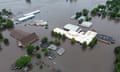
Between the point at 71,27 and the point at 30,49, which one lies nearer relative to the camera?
the point at 30,49

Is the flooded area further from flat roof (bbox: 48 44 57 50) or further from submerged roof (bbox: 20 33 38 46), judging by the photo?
flat roof (bbox: 48 44 57 50)

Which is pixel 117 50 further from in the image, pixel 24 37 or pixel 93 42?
pixel 24 37

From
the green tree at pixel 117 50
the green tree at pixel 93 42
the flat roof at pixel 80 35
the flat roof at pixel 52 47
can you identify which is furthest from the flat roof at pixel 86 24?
the flat roof at pixel 52 47

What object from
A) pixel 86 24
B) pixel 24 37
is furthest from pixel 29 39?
pixel 86 24

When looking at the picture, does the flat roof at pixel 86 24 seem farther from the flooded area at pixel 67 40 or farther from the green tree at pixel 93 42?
the green tree at pixel 93 42

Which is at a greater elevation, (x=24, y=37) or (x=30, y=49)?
(x=24, y=37)

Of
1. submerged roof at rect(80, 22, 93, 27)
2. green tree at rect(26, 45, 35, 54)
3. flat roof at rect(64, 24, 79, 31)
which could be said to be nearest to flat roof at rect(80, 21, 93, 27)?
submerged roof at rect(80, 22, 93, 27)

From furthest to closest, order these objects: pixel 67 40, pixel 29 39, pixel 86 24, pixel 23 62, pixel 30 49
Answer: pixel 86 24
pixel 67 40
pixel 29 39
pixel 30 49
pixel 23 62

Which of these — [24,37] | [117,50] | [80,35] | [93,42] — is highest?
[24,37]

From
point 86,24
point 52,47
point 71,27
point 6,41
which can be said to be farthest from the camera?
point 86,24
